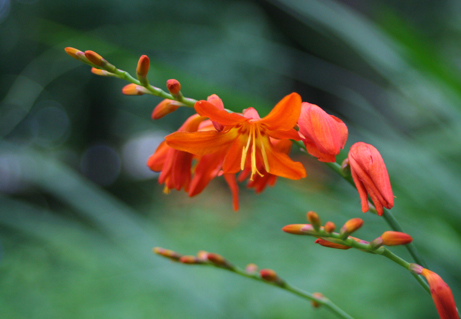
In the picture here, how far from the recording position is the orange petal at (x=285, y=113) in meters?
0.28

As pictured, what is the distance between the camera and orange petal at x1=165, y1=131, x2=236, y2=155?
309mm

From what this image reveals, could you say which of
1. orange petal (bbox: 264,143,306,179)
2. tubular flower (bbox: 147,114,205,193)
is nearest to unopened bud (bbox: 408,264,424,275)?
orange petal (bbox: 264,143,306,179)

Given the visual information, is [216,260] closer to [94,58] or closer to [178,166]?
[178,166]

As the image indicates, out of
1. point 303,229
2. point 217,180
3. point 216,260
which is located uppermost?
point 303,229

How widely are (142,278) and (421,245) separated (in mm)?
977

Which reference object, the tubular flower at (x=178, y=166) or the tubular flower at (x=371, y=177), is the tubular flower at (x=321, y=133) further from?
the tubular flower at (x=178, y=166)

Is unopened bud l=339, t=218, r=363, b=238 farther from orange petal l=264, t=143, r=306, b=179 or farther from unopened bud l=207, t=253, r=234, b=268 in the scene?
unopened bud l=207, t=253, r=234, b=268

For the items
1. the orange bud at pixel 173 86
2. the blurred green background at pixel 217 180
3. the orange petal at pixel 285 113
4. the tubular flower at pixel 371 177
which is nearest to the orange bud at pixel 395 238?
the tubular flower at pixel 371 177

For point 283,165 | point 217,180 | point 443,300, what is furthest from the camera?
point 217,180

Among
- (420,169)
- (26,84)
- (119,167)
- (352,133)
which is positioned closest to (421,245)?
(420,169)

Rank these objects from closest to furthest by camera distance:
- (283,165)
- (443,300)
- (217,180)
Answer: (443,300) < (283,165) < (217,180)

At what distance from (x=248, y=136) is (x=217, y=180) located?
1.97 metres

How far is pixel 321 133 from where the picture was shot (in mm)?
288

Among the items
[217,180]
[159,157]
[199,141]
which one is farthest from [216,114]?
[217,180]
